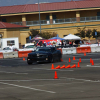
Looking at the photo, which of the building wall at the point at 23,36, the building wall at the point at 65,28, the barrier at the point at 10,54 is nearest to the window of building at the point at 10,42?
the barrier at the point at 10,54

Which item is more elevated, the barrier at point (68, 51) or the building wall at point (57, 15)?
the building wall at point (57, 15)

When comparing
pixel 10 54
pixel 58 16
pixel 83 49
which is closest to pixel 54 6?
pixel 58 16

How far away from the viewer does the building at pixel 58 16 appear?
2756 inches

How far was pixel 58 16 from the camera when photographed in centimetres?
7369

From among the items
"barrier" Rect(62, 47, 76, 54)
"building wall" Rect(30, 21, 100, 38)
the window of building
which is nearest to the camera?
"barrier" Rect(62, 47, 76, 54)

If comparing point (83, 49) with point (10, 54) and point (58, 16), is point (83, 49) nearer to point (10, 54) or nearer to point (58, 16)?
point (10, 54)

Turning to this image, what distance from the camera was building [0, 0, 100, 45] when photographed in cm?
7000

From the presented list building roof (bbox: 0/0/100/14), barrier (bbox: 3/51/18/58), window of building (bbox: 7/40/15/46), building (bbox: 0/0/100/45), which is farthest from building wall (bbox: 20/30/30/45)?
barrier (bbox: 3/51/18/58)

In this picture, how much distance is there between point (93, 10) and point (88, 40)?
8.23 m

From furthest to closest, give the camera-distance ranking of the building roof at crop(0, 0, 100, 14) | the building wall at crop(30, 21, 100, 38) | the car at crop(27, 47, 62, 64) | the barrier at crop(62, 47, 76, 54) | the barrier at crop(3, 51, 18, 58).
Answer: the building roof at crop(0, 0, 100, 14) < the building wall at crop(30, 21, 100, 38) < the barrier at crop(62, 47, 76, 54) < the barrier at crop(3, 51, 18, 58) < the car at crop(27, 47, 62, 64)

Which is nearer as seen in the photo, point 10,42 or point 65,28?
point 10,42

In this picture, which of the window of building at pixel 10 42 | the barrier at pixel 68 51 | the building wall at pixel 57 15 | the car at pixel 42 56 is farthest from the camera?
the building wall at pixel 57 15

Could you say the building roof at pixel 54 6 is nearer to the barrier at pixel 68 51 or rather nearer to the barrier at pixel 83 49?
the barrier at pixel 83 49

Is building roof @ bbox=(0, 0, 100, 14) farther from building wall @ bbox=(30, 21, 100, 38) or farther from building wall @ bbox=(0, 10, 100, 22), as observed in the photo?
building wall @ bbox=(30, 21, 100, 38)
